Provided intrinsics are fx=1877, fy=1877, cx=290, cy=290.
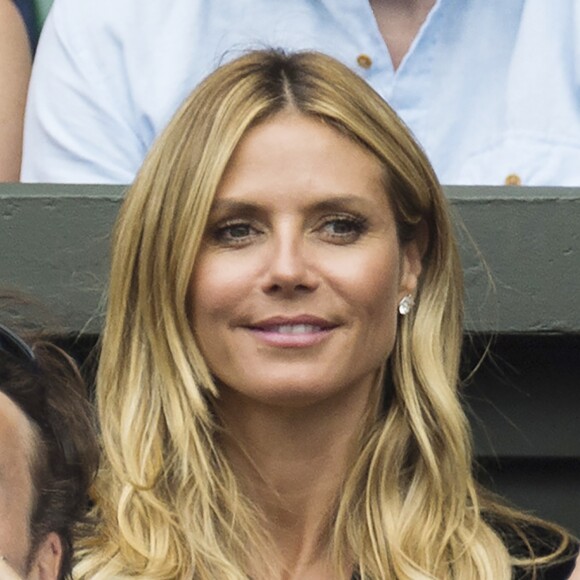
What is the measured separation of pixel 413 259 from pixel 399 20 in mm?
776

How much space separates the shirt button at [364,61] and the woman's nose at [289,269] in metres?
0.86

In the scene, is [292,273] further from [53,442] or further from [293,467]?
[53,442]

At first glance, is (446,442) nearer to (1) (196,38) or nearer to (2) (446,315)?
(2) (446,315)

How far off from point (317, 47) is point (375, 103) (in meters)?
0.69

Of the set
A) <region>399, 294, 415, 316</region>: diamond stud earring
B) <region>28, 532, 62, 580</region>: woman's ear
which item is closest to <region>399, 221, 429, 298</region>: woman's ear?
<region>399, 294, 415, 316</region>: diamond stud earring

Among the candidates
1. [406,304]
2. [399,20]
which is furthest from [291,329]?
[399,20]

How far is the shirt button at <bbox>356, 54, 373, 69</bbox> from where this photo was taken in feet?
13.0

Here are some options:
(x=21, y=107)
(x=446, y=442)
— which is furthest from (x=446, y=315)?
(x=21, y=107)

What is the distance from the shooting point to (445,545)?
327 centimetres

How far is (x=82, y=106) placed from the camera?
12.6 ft

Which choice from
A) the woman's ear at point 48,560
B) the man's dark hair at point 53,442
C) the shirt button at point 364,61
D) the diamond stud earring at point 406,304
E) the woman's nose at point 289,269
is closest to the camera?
the woman's ear at point 48,560

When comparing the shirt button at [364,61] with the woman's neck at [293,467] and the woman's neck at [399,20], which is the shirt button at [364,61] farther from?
the woman's neck at [293,467]

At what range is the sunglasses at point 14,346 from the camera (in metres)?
2.65

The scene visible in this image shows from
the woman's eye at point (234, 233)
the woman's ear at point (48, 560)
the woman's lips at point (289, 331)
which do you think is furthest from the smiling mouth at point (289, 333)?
the woman's ear at point (48, 560)
